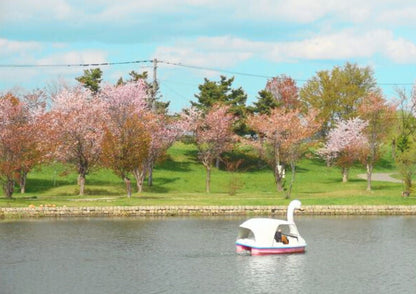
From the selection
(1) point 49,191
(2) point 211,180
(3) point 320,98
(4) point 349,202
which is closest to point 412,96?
(3) point 320,98

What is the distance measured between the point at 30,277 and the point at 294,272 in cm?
1385

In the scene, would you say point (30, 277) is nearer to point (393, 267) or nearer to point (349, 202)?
point (393, 267)

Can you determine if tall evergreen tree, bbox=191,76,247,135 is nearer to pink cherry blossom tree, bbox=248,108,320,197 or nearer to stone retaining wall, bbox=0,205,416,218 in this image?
pink cherry blossom tree, bbox=248,108,320,197

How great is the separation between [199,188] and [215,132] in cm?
1020

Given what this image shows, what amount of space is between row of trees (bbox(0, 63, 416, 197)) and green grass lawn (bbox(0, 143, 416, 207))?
7.85ft

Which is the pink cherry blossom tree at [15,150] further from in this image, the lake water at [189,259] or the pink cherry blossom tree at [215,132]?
the pink cherry blossom tree at [215,132]

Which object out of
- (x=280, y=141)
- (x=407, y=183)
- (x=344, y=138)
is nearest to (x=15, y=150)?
(x=280, y=141)

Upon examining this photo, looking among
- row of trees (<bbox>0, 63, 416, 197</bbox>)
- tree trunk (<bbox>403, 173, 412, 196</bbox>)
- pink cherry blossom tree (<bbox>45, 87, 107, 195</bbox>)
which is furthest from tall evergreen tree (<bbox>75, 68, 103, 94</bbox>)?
tree trunk (<bbox>403, 173, 412, 196</bbox>)

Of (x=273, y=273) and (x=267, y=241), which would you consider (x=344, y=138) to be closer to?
(x=267, y=241)

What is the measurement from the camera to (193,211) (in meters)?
66.3

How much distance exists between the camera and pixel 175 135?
93.4 metres

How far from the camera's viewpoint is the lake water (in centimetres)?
3541

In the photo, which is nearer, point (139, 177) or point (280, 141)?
point (139, 177)

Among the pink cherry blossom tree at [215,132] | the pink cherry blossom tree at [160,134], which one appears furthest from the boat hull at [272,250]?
the pink cherry blossom tree at [215,132]
